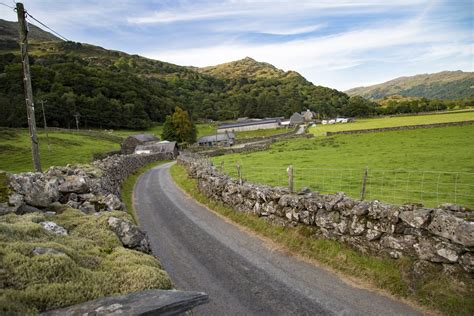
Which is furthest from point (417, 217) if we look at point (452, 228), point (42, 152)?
point (42, 152)

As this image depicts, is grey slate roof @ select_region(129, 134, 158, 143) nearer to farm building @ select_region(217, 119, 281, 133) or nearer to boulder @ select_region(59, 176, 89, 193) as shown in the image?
farm building @ select_region(217, 119, 281, 133)

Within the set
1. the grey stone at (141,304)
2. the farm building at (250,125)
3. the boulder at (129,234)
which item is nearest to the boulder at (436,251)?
the grey stone at (141,304)

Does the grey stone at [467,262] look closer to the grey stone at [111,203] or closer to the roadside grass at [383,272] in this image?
the roadside grass at [383,272]

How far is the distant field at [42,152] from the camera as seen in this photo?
152 ft

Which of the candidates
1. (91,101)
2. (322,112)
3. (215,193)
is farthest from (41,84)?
(322,112)

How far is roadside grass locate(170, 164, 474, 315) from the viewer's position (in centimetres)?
787

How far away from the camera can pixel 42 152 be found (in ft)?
189

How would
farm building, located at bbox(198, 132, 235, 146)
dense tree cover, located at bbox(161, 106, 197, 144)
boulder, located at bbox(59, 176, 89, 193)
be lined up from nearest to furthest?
boulder, located at bbox(59, 176, 89, 193) → dense tree cover, located at bbox(161, 106, 197, 144) → farm building, located at bbox(198, 132, 235, 146)

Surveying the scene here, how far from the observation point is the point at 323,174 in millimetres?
25516

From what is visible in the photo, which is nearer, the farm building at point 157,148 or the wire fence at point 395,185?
the wire fence at point 395,185

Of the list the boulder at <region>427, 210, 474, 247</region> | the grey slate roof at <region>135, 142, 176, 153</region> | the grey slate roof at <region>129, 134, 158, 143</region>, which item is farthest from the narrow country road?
the grey slate roof at <region>129, 134, 158, 143</region>

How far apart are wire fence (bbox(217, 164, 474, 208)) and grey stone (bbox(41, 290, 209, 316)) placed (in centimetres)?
1096

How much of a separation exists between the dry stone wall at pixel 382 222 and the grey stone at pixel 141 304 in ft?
23.1

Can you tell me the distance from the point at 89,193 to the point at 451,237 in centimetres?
1238
